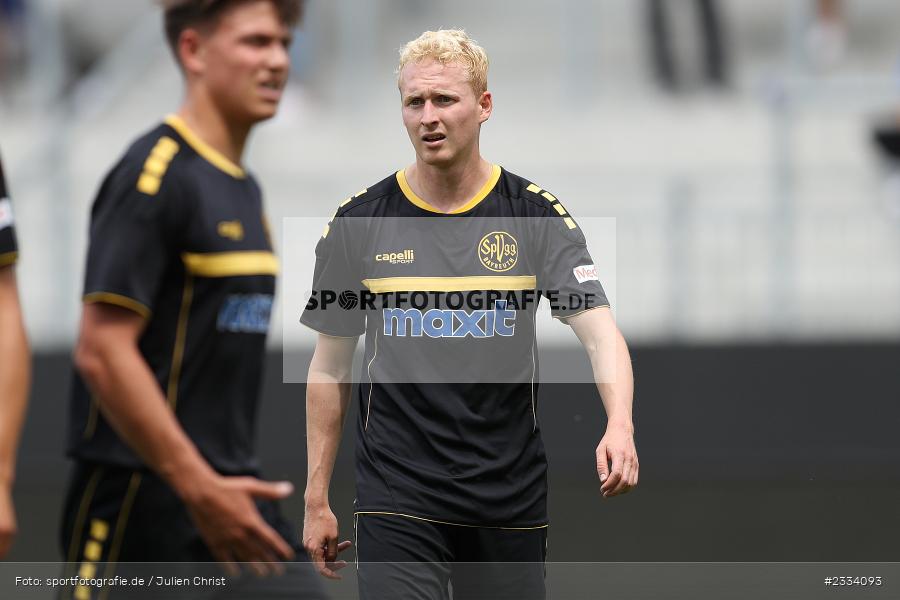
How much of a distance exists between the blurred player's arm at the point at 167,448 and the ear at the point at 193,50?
71cm

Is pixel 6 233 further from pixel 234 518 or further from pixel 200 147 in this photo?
pixel 234 518

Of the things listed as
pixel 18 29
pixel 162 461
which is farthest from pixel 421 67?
pixel 18 29

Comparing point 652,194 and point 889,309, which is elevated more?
point 652,194

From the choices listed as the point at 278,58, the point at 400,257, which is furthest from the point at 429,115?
the point at 278,58

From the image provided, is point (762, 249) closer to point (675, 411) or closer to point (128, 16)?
point (675, 411)

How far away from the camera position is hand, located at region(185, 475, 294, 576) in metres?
3.38

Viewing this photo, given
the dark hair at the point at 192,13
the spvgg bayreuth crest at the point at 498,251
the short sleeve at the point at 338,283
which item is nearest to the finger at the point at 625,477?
the spvgg bayreuth crest at the point at 498,251

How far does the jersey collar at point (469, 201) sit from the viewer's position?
15.6 ft

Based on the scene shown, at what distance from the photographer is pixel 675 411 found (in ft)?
36.9

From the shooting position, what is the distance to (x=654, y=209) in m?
12.3

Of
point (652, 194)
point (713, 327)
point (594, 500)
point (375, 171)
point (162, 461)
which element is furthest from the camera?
point (375, 171)

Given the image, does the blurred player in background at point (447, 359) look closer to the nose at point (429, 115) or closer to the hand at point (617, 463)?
the nose at point (429, 115)

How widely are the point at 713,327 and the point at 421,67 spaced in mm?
7597

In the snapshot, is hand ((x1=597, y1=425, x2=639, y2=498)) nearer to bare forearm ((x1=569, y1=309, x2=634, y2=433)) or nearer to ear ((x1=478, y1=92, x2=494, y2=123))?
bare forearm ((x1=569, y1=309, x2=634, y2=433))
